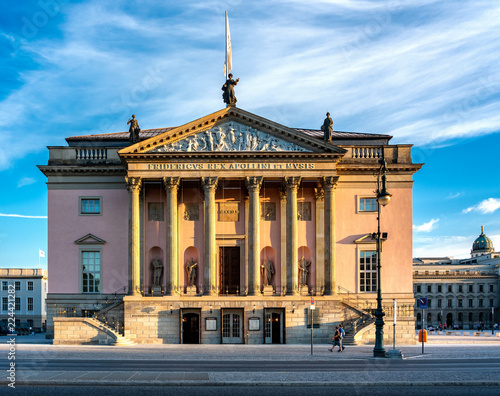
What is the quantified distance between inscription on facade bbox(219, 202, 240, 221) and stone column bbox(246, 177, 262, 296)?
2754 mm

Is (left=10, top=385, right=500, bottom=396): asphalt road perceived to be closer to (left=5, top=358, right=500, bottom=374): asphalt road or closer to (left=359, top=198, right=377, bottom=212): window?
(left=5, top=358, right=500, bottom=374): asphalt road

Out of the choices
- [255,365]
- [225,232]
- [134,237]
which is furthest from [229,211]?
[255,365]

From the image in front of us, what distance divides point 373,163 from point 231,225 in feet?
44.7

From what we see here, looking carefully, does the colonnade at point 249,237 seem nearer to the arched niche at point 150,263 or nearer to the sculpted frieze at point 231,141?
the arched niche at point 150,263

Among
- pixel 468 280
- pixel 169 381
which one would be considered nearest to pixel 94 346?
pixel 169 381

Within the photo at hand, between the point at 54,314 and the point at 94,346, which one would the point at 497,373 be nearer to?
the point at 94,346

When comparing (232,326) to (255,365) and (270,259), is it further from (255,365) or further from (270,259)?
(255,365)

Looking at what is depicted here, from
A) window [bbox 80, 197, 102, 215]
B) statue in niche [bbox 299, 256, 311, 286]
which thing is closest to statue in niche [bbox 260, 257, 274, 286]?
statue in niche [bbox 299, 256, 311, 286]

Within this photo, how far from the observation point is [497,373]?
26047 mm

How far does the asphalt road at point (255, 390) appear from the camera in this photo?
2106 cm

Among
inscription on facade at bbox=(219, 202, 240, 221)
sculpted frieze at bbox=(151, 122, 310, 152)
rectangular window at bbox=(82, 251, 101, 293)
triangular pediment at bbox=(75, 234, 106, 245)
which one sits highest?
sculpted frieze at bbox=(151, 122, 310, 152)

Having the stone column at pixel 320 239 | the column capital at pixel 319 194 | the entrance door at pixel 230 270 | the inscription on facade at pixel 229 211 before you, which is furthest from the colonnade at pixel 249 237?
the inscription on facade at pixel 229 211

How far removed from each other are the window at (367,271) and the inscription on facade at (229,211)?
11422mm

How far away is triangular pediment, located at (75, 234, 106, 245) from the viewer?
53000mm
